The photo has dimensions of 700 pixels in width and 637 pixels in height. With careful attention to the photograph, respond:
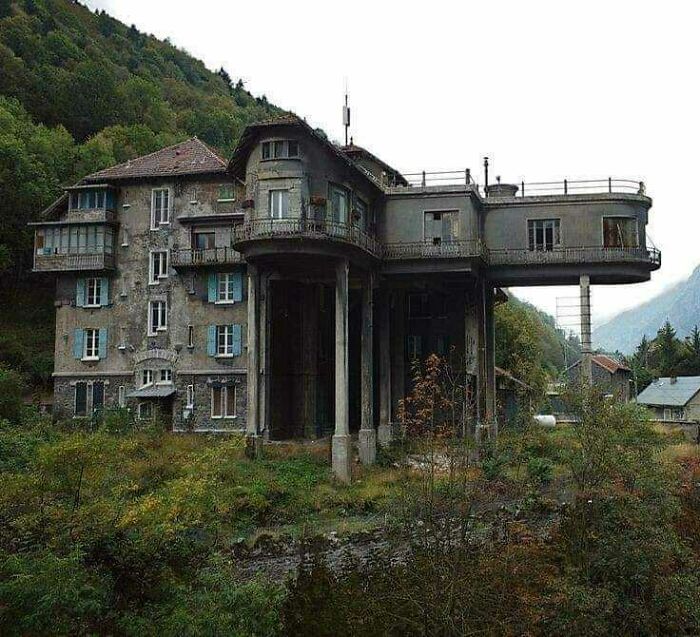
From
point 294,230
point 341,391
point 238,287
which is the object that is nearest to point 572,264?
point 341,391

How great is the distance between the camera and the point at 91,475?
18.6 m

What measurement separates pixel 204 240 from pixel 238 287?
3.55 metres

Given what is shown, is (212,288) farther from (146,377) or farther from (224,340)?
(146,377)

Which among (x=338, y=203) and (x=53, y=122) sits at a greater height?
(x=53, y=122)

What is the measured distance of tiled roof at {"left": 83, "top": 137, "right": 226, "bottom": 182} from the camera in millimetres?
42094

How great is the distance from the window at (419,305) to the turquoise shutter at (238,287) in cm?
1176

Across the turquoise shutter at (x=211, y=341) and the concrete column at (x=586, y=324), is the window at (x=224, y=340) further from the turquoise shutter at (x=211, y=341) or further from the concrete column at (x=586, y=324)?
the concrete column at (x=586, y=324)

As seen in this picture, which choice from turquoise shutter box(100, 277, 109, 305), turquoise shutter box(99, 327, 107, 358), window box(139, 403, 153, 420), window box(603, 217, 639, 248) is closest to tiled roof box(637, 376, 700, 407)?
window box(603, 217, 639, 248)

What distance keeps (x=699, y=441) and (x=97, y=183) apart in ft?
129

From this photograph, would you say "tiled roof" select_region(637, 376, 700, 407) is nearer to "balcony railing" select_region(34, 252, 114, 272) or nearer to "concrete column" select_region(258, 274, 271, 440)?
"concrete column" select_region(258, 274, 271, 440)

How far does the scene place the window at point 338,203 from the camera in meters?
35.2

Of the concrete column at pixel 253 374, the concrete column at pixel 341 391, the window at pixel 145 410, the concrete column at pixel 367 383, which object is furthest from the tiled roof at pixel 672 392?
the window at pixel 145 410

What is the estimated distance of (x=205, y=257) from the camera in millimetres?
40750

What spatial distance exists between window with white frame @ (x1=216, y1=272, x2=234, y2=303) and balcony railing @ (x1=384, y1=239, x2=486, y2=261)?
8.78 meters
